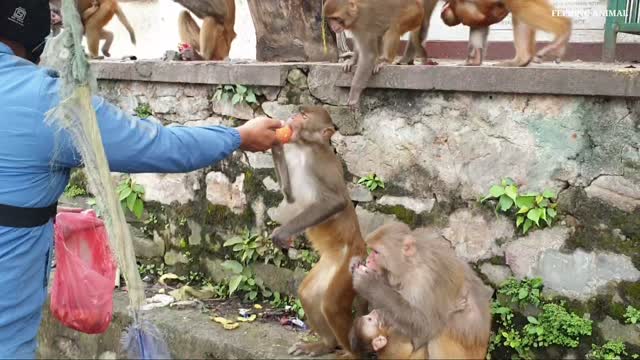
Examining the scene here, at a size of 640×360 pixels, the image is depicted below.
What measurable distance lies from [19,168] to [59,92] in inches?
15.7

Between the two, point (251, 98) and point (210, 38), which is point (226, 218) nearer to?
point (251, 98)

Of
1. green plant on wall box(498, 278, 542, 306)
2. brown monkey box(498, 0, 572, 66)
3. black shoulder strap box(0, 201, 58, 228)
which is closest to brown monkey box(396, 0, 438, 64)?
brown monkey box(498, 0, 572, 66)

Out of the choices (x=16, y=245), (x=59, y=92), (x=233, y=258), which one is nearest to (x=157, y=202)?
(x=233, y=258)

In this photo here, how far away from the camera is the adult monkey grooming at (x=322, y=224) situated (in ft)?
12.1

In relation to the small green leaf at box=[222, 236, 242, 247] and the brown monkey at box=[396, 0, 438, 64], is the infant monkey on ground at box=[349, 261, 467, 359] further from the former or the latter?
the brown monkey at box=[396, 0, 438, 64]

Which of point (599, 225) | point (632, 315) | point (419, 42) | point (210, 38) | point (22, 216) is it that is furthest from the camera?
point (210, 38)

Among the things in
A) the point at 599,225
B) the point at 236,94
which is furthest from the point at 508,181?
the point at 236,94

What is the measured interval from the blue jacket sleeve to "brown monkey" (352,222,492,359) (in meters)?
0.91

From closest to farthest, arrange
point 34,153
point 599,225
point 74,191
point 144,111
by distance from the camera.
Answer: point 34,153 < point 599,225 < point 144,111 < point 74,191

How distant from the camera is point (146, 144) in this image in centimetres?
254

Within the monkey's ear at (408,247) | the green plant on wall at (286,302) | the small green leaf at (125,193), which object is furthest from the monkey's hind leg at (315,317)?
the small green leaf at (125,193)

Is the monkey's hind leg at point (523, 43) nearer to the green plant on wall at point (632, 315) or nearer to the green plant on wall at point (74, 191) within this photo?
the green plant on wall at point (632, 315)

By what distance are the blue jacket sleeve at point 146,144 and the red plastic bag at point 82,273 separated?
0.72 metres

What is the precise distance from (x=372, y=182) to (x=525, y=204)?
977 mm
